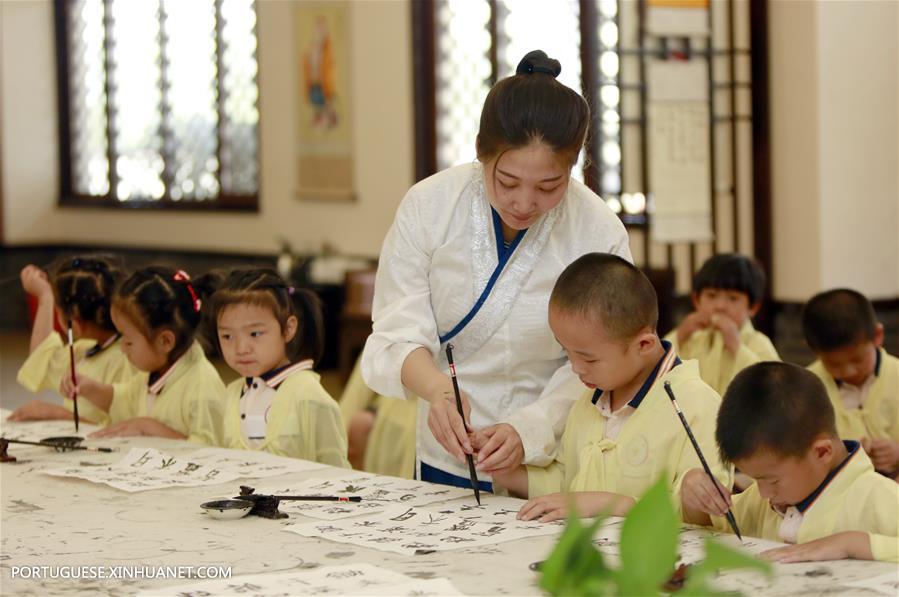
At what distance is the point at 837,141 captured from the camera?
6.24m

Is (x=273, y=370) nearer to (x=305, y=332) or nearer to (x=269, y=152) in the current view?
(x=305, y=332)

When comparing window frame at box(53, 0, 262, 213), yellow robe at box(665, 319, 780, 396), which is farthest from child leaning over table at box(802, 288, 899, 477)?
window frame at box(53, 0, 262, 213)

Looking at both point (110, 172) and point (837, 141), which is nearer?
point (837, 141)

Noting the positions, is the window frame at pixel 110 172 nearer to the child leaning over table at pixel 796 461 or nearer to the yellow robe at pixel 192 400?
the yellow robe at pixel 192 400

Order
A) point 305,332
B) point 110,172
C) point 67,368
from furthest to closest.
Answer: point 110,172 < point 67,368 < point 305,332

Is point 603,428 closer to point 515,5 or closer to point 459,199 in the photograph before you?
point 459,199

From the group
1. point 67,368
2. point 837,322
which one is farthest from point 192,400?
point 837,322

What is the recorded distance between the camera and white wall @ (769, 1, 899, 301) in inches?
244

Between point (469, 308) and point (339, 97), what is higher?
point (339, 97)

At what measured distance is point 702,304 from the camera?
4746 millimetres

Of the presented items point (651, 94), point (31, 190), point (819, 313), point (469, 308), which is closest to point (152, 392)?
point (469, 308)

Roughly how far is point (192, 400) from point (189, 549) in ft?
4.90

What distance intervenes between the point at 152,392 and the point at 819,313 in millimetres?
1931

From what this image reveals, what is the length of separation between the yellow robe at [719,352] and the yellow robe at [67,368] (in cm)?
185
